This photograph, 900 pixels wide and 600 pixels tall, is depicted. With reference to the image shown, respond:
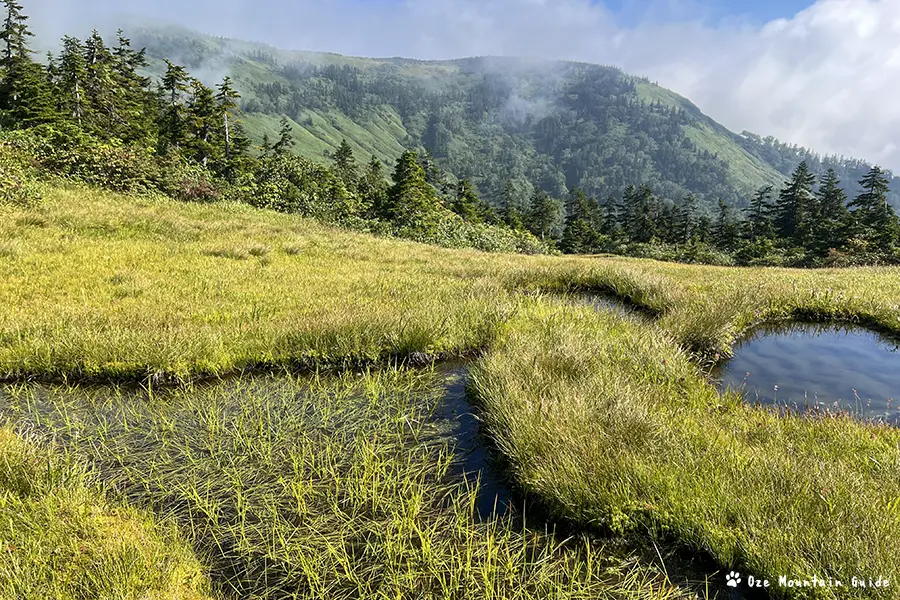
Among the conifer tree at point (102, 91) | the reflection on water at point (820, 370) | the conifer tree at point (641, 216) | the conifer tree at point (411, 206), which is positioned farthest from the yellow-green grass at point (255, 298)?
the conifer tree at point (641, 216)

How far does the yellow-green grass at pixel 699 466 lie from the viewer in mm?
3021

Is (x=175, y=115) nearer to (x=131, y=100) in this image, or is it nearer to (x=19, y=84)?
(x=131, y=100)

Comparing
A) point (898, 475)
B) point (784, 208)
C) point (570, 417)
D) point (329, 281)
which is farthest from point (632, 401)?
point (784, 208)

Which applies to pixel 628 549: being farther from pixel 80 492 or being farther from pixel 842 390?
pixel 842 390

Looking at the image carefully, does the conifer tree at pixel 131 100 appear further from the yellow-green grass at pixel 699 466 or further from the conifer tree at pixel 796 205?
the conifer tree at pixel 796 205

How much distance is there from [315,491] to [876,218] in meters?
75.2

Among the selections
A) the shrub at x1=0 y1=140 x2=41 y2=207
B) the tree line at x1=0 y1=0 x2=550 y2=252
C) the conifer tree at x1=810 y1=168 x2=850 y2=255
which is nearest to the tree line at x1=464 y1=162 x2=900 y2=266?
the conifer tree at x1=810 y1=168 x2=850 y2=255

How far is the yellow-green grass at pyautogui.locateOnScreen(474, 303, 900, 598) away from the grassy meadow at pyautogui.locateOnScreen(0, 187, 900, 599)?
0.07ft

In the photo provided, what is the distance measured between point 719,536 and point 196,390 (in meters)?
5.93

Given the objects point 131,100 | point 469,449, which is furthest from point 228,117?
point 469,449

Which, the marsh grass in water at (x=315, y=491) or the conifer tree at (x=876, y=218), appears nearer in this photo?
the marsh grass in water at (x=315, y=491)

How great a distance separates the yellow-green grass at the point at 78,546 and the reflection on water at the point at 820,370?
6719mm

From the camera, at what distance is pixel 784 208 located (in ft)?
244

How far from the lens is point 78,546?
2.98 m
